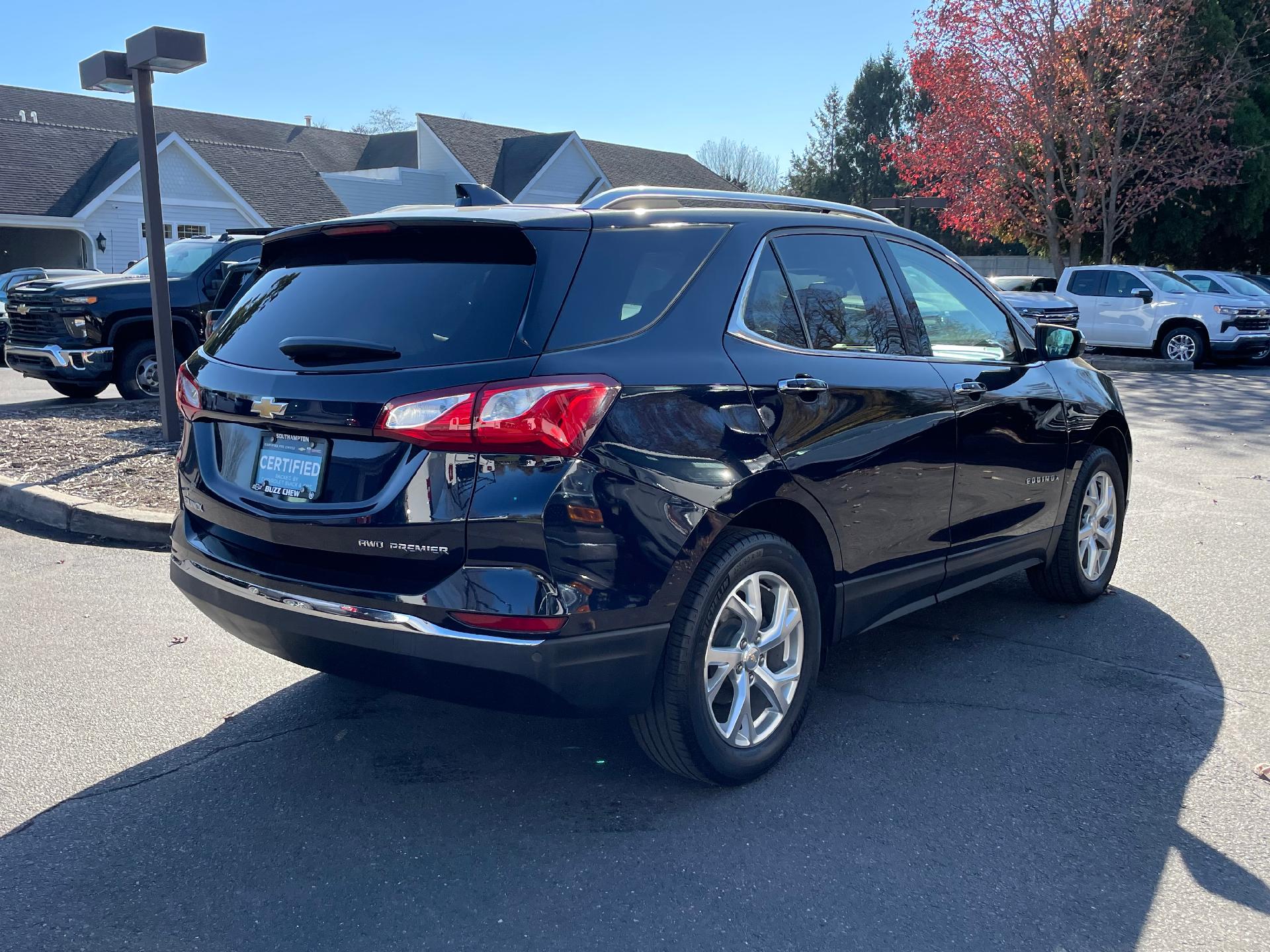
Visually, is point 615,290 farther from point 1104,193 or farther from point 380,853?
point 1104,193

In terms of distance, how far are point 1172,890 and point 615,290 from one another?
2.26 metres

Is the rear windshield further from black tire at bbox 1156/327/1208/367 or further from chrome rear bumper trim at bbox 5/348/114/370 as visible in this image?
black tire at bbox 1156/327/1208/367

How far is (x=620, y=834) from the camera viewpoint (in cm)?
334

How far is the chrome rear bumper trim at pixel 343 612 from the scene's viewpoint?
3055mm

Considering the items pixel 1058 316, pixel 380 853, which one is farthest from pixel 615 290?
pixel 1058 316

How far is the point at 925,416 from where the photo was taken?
172 inches

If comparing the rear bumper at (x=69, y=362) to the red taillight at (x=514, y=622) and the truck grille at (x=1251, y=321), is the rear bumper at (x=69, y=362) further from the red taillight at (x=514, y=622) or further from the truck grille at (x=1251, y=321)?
the truck grille at (x=1251, y=321)

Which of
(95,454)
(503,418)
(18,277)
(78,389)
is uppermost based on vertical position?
(503,418)

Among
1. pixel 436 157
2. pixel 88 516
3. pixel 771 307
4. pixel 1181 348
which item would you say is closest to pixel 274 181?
pixel 436 157

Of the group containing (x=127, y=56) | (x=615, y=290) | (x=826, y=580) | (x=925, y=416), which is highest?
(x=127, y=56)

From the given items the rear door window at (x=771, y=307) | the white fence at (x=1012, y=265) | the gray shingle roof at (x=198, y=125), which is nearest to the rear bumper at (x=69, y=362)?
the rear door window at (x=771, y=307)

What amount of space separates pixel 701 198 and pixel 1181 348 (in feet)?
64.6

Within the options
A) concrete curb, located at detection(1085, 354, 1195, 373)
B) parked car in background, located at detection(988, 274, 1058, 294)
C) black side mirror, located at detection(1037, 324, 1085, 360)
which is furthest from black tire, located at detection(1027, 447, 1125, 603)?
parked car in background, located at detection(988, 274, 1058, 294)

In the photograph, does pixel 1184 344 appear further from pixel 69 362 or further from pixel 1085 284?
pixel 69 362
